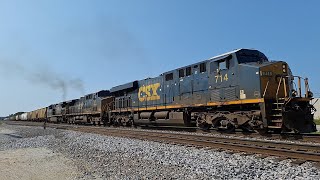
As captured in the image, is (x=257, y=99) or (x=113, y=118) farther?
(x=113, y=118)

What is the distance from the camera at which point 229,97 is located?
13.5m

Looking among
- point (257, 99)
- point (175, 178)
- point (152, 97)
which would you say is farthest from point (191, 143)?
point (152, 97)

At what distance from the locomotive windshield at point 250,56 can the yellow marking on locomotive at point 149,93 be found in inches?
302

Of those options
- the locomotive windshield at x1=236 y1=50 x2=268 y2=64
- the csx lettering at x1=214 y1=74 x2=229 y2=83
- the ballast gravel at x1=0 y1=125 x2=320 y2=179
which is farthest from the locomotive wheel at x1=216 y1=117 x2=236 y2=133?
the ballast gravel at x1=0 y1=125 x2=320 y2=179

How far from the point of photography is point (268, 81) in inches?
481

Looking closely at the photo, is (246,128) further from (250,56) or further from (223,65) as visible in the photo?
(250,56)

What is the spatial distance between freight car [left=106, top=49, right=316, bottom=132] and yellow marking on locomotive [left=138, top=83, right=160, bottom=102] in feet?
1.73

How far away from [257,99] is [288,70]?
2.20m

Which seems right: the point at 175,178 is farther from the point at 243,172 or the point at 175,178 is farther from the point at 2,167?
the point at 2,167

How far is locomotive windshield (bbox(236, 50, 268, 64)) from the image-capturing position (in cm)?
1331

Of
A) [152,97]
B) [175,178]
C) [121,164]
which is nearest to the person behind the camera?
[175,178]

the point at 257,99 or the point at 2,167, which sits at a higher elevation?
the point at 257,99

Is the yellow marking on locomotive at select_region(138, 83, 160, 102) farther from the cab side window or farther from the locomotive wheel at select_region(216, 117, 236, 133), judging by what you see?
the locomotive wheel at select_region(216, 117, 236, 133)

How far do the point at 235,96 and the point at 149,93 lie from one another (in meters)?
8.94
